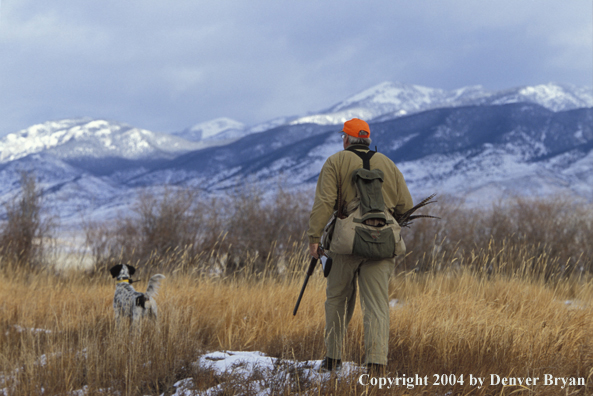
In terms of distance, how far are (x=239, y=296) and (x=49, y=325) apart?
225 centimetres

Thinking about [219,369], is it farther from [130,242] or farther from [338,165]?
[130,242]

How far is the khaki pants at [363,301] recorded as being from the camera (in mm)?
3396

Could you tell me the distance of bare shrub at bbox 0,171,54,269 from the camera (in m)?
9.84

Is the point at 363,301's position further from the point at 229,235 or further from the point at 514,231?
the point at 514,231

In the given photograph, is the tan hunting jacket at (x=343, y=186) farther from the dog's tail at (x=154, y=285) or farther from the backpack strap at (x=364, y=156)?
the dog's tail at (x=154, y=285)

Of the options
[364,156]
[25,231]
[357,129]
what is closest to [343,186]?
[364,156]

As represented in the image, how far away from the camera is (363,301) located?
3.52m

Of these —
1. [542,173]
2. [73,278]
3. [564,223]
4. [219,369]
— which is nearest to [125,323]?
[219,369]

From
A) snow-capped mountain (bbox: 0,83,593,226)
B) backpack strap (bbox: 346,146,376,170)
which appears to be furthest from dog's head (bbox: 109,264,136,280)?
snow-capped mountain (bbox: 0,83,593,226)

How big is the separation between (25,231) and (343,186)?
9.30 metres

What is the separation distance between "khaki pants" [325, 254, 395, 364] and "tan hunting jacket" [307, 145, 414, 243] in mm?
338

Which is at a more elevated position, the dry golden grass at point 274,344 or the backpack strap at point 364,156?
the backpack strap at point 364,156

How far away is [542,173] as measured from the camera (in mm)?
102250

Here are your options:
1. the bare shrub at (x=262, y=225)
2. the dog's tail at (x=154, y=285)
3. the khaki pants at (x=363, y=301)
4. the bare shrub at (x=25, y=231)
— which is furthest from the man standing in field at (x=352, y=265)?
the bare shrub at (x=25, y=231)
